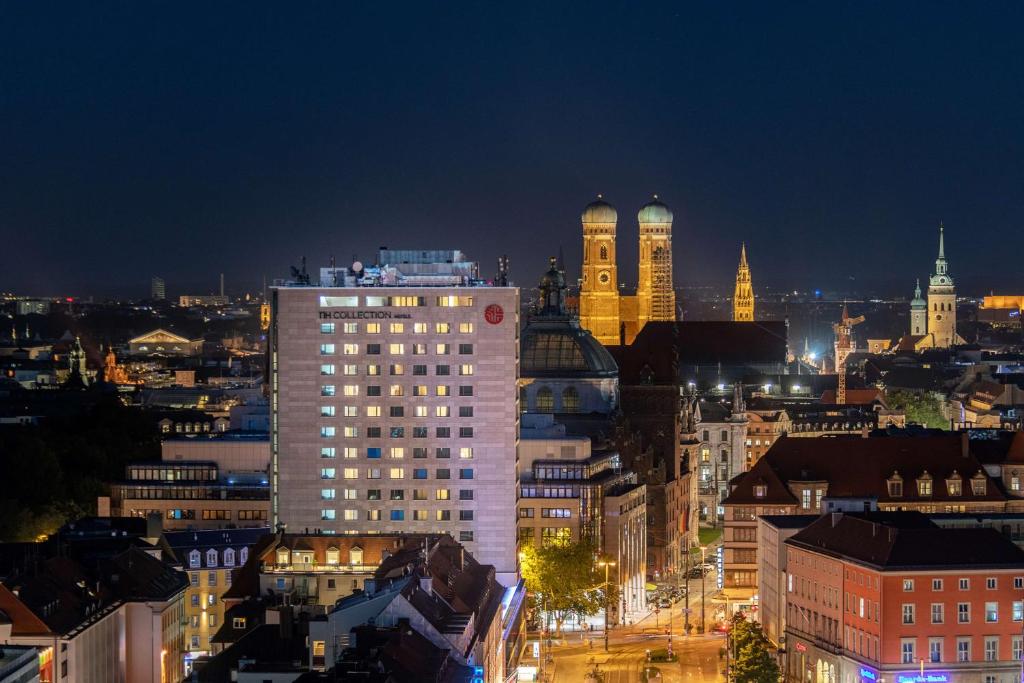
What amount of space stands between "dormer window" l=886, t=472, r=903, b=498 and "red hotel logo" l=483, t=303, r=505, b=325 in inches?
1408

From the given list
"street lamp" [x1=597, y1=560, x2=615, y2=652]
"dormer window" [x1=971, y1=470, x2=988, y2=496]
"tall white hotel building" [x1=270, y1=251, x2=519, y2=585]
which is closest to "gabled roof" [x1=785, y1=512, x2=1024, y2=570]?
"street lamp" [x1=597, y1=560, x2=615, y2=652]

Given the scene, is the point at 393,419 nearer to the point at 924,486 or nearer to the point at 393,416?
the point at 393,416

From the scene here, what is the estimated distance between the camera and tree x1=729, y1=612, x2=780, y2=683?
133m

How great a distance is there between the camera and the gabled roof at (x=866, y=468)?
173 m

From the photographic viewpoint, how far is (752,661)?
134 meters

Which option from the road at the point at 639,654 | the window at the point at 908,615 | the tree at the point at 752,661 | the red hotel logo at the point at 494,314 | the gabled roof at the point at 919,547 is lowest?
the road at the point at 639,654

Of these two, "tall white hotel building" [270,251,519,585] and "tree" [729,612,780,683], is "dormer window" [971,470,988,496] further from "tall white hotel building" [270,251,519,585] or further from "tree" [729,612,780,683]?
"tree" [729,612,780,683]

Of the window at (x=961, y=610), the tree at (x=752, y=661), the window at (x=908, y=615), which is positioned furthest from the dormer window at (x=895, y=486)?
the window at (x=908, y=615)

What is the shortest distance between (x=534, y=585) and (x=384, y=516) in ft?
43.2

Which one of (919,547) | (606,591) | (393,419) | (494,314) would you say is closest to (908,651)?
Result: (919,547)

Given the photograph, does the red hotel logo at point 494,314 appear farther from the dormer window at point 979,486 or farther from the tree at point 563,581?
the dormer window at point 979,486

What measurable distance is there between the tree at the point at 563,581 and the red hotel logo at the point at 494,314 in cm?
1838

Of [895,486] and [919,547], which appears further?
[895,486]

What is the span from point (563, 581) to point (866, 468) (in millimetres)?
27464
